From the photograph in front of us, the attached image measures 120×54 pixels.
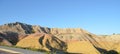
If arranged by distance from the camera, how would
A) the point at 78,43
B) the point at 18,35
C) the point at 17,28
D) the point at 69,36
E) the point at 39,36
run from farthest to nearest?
1. the point at 17,28
2. the point at 69,36
3. the point at 18,35
4. the point at 39,36
5. the point at 78,43

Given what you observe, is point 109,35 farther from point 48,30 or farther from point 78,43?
point 78,43

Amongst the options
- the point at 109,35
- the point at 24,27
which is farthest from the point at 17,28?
the point at 109,35

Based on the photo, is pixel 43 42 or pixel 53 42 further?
pixel 53 42

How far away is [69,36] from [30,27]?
41978mm

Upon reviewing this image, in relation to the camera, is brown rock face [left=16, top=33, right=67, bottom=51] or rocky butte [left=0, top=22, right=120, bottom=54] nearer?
rocky butte [left=0, top=22, right=120, bottom=54]

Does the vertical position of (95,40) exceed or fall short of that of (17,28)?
it falls short

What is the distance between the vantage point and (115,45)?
118 metres

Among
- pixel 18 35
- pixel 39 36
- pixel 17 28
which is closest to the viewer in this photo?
pixel 39 36

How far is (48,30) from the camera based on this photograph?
17162 centimetres

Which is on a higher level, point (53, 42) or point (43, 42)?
point (53, 42)

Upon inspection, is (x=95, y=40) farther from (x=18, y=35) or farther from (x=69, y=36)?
(x=18, y=35)

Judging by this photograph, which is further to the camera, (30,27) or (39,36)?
(30,27)

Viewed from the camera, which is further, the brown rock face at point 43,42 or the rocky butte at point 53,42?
the brown rock face at point 43,42

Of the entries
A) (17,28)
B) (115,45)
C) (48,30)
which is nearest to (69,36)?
(115,45)
